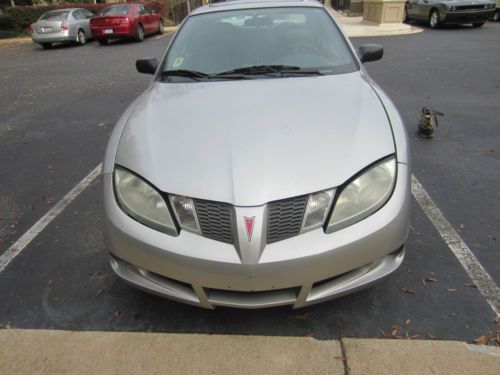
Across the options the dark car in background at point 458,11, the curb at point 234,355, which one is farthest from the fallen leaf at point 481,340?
the dark car in background at point 458,11

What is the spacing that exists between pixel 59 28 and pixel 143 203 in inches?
637

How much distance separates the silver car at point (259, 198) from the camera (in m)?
1.91

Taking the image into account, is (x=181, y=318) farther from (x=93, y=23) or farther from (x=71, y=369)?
(x=93, y=23)

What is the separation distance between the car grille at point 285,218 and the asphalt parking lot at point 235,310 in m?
0.69

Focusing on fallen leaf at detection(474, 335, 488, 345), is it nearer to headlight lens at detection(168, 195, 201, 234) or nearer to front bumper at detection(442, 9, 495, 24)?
headlight lens at detection(168, 195, 201, 234)

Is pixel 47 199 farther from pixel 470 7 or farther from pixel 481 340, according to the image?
pixel 470 7

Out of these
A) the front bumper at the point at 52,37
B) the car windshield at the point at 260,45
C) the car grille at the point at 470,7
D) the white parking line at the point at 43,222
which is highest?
the car windshield at the point at 260,45

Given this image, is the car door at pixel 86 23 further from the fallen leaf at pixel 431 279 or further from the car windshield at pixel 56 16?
the fallen leaf at pixel 431 279

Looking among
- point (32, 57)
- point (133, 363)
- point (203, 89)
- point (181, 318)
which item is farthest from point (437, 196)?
point (32, 57)

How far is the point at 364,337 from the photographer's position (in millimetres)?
2225

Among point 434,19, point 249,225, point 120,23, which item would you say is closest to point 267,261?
point 249,225

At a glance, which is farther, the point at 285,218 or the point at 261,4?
the point at 261,4

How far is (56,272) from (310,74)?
7.41 ft

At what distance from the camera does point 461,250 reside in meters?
2.85
